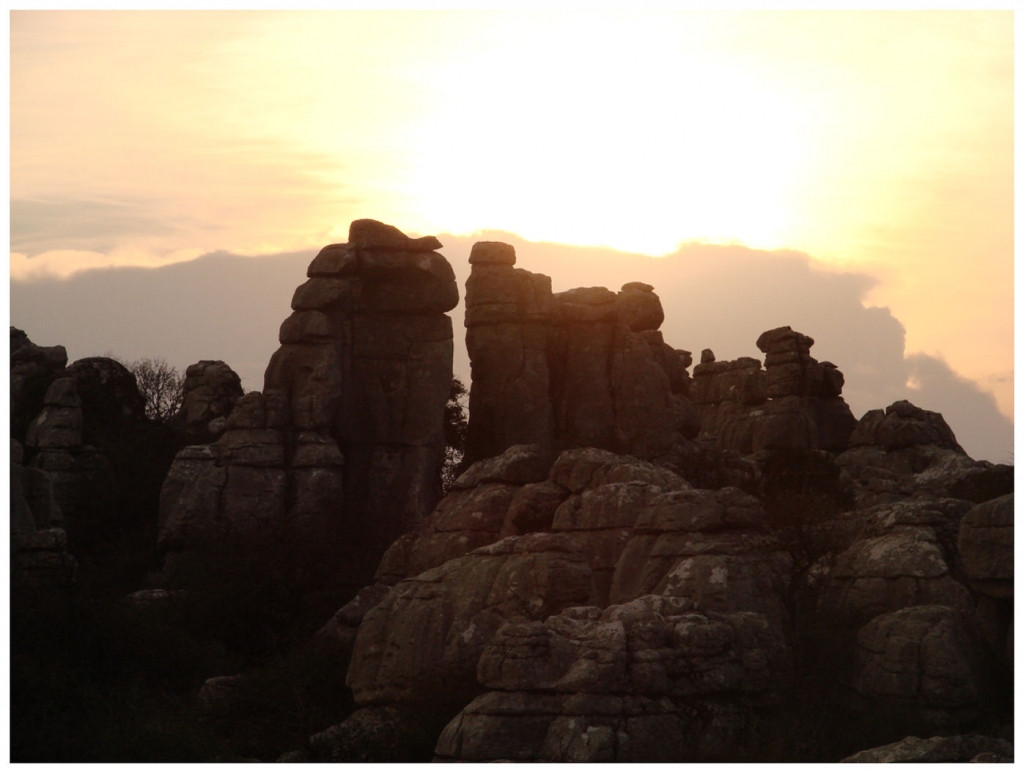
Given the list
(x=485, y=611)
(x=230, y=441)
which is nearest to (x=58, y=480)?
(x=230, y=441)

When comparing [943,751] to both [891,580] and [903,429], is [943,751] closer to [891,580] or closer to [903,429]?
[891,580]

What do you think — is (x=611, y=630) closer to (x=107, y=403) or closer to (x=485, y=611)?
(x=485, y=611)

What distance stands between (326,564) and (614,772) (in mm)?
23524

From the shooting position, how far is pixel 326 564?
4188cm

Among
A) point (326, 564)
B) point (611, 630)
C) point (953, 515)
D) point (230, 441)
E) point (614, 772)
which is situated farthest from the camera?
point (230, 441)

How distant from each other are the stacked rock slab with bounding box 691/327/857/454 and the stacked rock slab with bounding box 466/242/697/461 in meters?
9.62

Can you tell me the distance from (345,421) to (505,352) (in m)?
5.35

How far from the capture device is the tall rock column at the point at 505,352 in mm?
48562

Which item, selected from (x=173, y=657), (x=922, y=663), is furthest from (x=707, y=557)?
(x=173, y=657)

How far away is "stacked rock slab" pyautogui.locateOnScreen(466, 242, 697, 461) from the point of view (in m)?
48.6

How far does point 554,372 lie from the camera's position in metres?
49.8

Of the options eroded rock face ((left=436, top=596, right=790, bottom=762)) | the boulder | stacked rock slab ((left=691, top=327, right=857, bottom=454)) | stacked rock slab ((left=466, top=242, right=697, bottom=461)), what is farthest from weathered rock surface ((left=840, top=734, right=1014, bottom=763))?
stacked rock slab ((left=691, top=327, right=857, bottom=454))

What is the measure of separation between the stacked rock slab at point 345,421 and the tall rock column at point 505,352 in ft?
5.09

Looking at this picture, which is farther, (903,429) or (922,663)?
(903,429)
